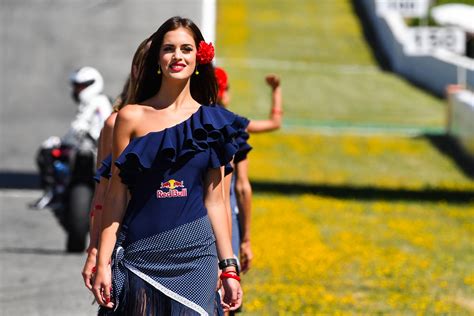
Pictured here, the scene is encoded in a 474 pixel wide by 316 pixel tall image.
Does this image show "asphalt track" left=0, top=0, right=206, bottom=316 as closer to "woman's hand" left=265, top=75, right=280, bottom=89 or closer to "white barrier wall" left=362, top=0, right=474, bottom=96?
"woman's hand" left=265, top=75, right=280, bottom=89

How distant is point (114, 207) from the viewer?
5051 millimetres

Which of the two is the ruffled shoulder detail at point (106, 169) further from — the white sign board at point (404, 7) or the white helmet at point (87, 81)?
the white sign board at point (404, 7)

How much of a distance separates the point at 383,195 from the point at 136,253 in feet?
44.9

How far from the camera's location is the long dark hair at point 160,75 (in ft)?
17.0

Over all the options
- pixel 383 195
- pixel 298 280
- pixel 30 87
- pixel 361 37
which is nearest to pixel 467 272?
pixel 298 280

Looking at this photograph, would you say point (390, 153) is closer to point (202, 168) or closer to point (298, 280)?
point (298, 280)

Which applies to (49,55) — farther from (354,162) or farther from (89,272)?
(89,272)

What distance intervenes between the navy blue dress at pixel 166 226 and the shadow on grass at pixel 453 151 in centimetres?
1627

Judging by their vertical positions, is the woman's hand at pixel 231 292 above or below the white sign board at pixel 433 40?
above

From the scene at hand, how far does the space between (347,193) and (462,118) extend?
603cm

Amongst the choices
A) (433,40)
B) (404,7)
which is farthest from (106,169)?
(404,7)

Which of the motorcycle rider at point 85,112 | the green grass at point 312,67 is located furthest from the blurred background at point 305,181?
the motorcycle rider at point 85,112

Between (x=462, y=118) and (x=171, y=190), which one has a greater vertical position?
(x=171, y=190)

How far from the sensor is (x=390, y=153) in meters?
23.5
